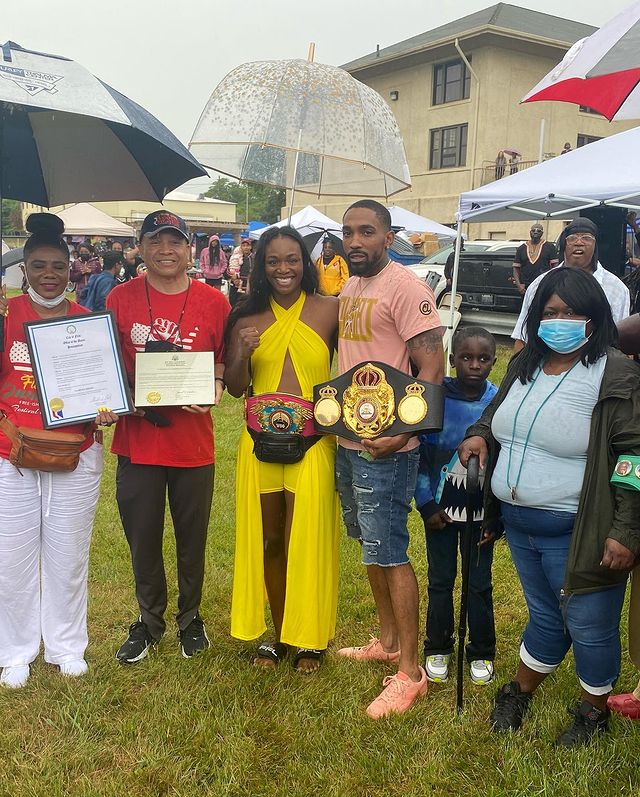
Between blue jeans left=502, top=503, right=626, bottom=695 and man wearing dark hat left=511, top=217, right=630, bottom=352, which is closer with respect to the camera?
blue jeans left=502, top=503, right=626, bottom=695

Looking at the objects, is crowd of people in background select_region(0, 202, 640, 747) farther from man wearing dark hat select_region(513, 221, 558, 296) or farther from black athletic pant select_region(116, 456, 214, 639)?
man wearing dark hat select_region(513, 221, 558, 296)

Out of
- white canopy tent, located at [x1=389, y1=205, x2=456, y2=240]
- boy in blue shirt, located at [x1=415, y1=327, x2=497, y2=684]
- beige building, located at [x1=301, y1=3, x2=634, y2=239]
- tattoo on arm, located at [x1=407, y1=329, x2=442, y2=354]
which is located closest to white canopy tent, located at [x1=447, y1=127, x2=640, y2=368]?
boy in blue shirt, located at [x1=415, y1=327, x2=497, y2=684]

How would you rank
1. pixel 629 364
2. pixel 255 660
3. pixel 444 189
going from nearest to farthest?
1. pixel 629 364
2. pixel 255 660
3. pixel 444 189

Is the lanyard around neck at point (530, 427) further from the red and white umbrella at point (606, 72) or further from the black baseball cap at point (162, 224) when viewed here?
the black baseball cap at point (162, 224)

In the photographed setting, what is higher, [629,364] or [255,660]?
[629,364]

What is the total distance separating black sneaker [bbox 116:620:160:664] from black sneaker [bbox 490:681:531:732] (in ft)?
5.67

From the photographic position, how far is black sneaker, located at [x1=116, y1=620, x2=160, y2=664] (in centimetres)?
362

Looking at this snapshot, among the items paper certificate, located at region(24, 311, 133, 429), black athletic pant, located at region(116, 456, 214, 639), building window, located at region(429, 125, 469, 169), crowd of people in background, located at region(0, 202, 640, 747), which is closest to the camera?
crowd of people in background, located at region(0, 202, 640, 747)

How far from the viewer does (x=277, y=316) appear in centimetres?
338

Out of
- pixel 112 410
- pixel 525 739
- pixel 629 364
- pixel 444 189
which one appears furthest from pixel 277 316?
pixel 444 189

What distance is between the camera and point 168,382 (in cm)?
334

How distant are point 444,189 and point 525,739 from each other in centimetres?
2720

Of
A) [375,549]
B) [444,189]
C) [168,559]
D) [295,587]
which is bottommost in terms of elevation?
[168,559]

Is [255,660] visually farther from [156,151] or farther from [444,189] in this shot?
[444,189]
